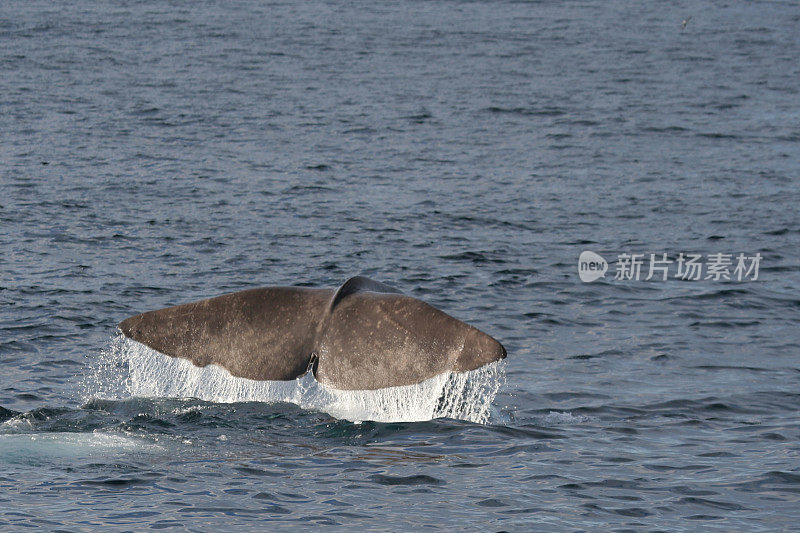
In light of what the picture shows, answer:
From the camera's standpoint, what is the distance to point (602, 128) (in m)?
30.5

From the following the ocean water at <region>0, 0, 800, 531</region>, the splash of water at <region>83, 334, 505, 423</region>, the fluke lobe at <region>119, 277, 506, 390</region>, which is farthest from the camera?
the ocean water at <region>0, 0, 800, 531</region>

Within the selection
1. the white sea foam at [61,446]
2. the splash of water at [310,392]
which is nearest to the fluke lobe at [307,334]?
the splash of water at [310,392]

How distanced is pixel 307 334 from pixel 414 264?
32.3 ft

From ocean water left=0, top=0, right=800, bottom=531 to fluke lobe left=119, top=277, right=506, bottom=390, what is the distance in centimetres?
24

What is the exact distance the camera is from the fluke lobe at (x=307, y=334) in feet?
26.2

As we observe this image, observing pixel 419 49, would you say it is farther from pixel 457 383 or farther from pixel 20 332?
pixel 457 383

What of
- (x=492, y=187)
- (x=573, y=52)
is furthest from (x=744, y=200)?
(x=573, y=52)
